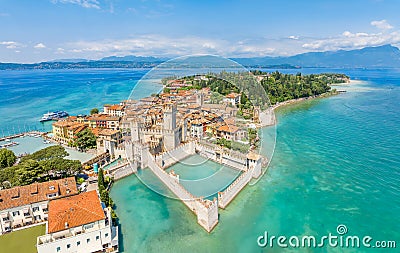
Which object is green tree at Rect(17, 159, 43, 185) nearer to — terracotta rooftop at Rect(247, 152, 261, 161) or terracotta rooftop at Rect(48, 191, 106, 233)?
terracotta rooftop at Rect(48, 191, 106, 233)

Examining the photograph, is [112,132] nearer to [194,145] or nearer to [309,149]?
[194,145]

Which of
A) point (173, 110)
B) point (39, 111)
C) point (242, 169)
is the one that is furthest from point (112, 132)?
point (39, 111)

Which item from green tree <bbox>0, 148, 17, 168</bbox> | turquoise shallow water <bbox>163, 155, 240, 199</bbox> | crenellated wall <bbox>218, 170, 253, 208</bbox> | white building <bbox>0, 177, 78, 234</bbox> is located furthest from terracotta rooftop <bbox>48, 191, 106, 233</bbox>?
green tree <bbox>0, 148, 17, 168</bbox>

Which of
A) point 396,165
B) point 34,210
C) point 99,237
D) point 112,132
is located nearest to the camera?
point 99,237

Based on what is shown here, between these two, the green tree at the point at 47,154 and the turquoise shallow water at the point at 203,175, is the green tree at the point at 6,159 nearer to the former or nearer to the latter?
the green tree at the point at 47,154

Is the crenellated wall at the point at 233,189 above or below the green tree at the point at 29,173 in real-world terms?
below

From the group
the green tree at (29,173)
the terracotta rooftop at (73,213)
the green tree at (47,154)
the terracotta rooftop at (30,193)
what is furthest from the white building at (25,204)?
the green tree at (47,154)

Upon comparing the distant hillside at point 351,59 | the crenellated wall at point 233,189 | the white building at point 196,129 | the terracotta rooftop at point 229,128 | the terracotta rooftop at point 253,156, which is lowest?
the crenellated wall at point 233,189
